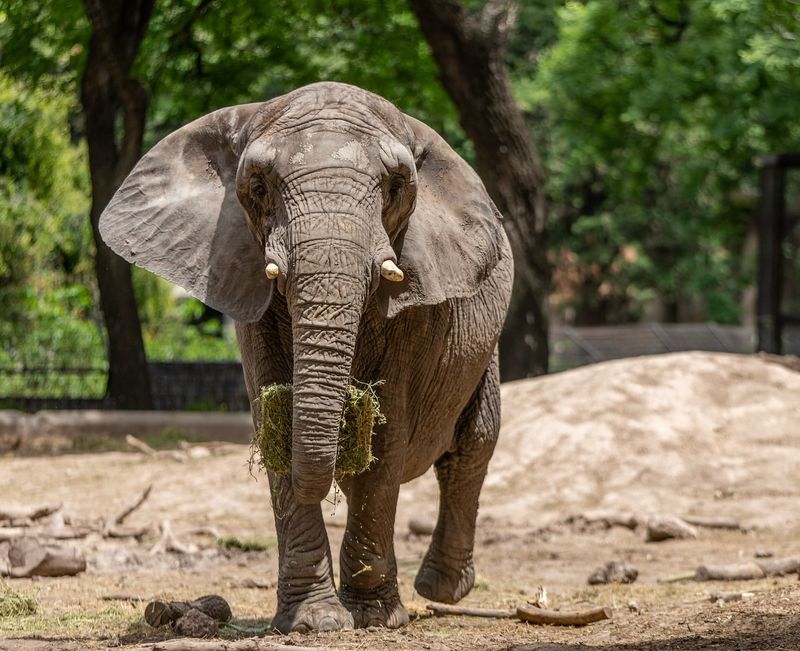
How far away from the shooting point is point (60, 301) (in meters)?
19.4

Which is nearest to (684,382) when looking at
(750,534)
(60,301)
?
(750,534)

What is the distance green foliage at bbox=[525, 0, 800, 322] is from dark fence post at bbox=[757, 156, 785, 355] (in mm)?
3644

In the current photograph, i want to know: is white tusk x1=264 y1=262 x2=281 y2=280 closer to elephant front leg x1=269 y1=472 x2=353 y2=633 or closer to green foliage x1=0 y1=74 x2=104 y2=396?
elephant front leg x1=269 y1=472 x2=353 y2=633

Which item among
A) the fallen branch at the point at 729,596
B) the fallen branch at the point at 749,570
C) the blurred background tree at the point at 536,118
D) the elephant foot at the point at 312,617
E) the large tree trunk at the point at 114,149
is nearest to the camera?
the elephant foot at the point at 312,617

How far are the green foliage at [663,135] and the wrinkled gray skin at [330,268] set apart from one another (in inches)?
679

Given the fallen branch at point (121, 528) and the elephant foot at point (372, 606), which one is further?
the fallen branch at point (121, 528)

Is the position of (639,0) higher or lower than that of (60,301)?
higher

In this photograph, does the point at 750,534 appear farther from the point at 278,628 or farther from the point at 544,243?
the point at 544,243

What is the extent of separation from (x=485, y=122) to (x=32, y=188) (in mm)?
6457

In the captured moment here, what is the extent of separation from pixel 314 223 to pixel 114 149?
1179 centimetres

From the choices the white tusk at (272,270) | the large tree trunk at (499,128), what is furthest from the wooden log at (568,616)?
the large tree trunk at (499,128)

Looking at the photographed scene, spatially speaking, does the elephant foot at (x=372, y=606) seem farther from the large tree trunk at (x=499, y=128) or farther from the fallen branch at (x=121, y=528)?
the large tree trunk at (x=499, y=128)

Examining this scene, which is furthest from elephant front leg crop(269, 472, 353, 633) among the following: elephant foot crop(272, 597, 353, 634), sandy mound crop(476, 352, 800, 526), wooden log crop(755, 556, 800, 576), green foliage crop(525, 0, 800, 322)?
green foliage crop(525, 0, 800, 322)

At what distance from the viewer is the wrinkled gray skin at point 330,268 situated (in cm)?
543
